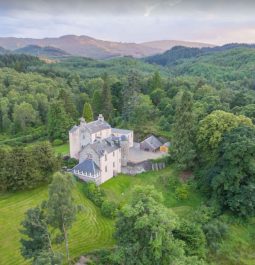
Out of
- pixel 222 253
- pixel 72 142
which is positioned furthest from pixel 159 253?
pixel 72 142

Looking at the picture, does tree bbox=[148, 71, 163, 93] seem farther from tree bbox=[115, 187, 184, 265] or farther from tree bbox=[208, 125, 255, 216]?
tree bbox=[115, 187, 184, 265]

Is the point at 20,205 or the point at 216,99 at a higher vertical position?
the point at 216,99

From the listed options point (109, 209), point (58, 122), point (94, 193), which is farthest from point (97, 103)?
point (109, 209)

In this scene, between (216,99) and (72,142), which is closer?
(72,142)

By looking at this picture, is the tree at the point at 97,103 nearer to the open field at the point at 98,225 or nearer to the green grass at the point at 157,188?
the green grass at the point at 157,188

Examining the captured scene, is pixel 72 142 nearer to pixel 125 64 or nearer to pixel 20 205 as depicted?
pixel 20 205

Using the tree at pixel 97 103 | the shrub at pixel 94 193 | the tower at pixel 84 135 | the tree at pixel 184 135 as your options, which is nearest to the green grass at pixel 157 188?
the shrub at pixel 94 193

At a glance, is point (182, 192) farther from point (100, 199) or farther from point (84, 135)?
point (84, 135)
